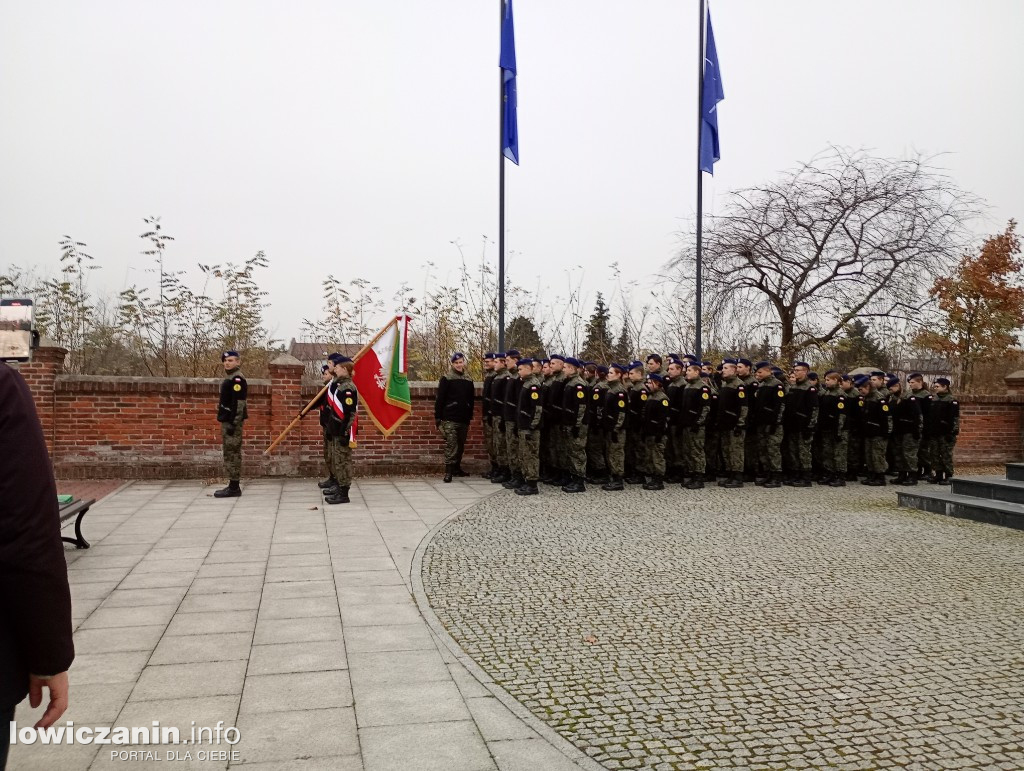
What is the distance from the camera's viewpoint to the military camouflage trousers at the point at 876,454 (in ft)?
43.7

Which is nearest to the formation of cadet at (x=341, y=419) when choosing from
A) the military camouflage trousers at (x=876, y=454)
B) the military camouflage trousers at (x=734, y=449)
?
the military camouflage trousers at (x=734, y=449)

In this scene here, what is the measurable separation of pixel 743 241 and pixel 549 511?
11524 mm

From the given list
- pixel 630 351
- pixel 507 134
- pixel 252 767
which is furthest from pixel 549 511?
pixel 630 351

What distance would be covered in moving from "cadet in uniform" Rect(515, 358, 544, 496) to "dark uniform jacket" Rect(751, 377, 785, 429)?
3721 millimetres

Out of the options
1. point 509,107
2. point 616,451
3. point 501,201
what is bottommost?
point 616,451

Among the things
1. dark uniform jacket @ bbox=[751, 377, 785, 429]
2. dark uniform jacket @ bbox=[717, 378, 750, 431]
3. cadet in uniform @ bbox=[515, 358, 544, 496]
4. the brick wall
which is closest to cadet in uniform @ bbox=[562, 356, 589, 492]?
cadet in uniform @ bbox=[515, 358, 544, 496]

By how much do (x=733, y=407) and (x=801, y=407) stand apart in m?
1.32

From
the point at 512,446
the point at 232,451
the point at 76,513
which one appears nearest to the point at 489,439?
the point at 512,446

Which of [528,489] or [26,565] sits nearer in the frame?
[26,565]

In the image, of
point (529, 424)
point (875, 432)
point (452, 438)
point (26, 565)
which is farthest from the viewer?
point (875, 432)

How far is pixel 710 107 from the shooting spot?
612 inches

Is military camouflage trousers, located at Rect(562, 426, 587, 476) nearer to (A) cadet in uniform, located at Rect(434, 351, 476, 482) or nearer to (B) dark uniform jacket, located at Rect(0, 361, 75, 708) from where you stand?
(A) cadet in uniform, located at Rect(434, 351, 476, 482)

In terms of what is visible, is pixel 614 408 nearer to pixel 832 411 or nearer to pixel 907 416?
pixel 832 411

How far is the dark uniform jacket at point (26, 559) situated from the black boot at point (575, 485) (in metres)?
9.90
